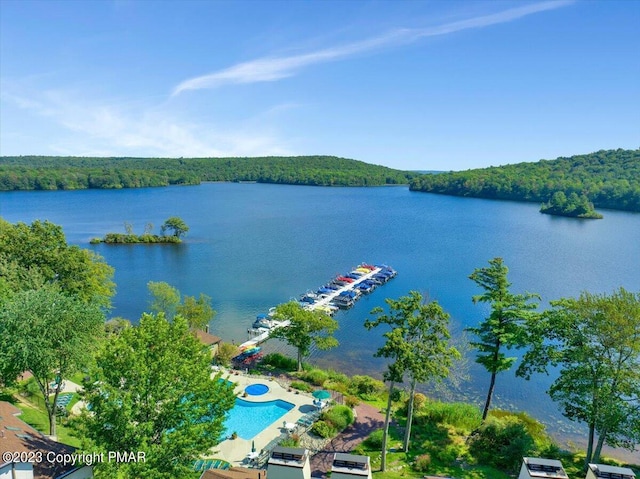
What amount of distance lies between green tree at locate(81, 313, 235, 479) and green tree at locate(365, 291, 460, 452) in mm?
9115

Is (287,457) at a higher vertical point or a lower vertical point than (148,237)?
lower

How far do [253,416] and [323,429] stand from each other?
5244mm

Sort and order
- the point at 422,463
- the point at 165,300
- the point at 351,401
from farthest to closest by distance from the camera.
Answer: the point at 165,300 → the point at 351,401 → the point at 422,463

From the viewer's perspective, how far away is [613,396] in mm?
19516

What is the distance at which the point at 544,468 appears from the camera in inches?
591

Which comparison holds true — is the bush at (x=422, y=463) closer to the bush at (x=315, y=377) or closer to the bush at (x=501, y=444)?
the bush at (x=501, y=444)

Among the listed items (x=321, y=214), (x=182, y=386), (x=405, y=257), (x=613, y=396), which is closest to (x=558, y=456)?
(x=613, y=396)

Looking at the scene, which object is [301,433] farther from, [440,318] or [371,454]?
[440,318]

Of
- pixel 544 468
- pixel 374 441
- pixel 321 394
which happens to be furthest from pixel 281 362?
pixel 544 468

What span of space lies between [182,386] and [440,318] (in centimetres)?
1335

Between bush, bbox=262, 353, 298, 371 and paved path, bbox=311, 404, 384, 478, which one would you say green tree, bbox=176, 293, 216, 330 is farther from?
paved path, bbox=311, 404, 384, 478

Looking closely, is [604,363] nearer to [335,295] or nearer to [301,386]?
[301,386]

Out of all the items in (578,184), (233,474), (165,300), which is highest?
(578,184)

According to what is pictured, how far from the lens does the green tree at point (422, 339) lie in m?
20.2
